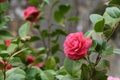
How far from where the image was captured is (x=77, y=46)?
1.02 m

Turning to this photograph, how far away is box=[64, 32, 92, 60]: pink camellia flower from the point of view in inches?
40.2

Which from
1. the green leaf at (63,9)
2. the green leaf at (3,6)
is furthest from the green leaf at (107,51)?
the green leaf at (63,9)

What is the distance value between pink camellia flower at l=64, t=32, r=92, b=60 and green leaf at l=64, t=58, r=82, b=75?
0.06m

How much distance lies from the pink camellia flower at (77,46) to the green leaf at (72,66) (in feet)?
0.19

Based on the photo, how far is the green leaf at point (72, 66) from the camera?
1.09 m

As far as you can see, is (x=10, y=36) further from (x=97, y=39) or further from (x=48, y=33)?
(x=97, y=39)

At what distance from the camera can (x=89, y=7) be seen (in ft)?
13.7

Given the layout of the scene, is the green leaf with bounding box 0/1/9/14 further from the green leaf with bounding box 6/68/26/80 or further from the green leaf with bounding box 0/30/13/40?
the green leaf with bounding box 6/68/26/80

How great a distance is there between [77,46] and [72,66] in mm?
101

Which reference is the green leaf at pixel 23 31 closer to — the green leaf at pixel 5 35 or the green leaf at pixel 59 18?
the green leaf at pixel 5 35

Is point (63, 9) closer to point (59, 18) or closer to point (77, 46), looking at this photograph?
point (59, 18)

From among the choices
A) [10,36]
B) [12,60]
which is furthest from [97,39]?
[10,36]

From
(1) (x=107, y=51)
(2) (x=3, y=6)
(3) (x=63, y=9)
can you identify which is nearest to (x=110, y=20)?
(1) (x=107, y=51)

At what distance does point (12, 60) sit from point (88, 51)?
257 mm
